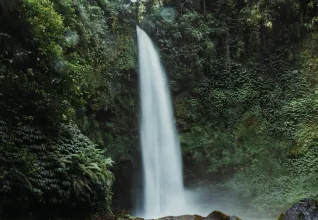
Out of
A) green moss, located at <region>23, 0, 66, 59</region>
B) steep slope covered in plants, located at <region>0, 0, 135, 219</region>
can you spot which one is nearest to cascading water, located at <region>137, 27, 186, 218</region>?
steep slope covered in plants, located at <region>0, 0, 135, 219</region>

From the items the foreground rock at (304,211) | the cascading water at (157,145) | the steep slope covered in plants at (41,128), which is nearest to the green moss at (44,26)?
the steep slope covered in plants at (41,128)

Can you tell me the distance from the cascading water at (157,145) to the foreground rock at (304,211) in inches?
281

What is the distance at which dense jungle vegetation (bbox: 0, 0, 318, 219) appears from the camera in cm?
662

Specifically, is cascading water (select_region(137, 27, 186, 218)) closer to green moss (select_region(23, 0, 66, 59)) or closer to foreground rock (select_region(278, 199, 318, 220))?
green moss (select_region(23, 0, 66, 59))

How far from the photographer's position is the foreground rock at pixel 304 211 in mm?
5629

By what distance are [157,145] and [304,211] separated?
859 centimetres

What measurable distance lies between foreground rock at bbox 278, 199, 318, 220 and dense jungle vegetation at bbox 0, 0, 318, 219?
3.89m

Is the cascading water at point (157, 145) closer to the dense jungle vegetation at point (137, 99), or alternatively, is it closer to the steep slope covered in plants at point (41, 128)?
the dense jungle vegetation at point (137, 99)

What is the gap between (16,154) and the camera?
236 inches

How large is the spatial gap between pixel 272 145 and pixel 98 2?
10432mm

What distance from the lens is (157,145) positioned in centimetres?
1377

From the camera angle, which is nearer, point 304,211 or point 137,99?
point 304,211

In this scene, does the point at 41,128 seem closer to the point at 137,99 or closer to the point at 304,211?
the point at 304,211

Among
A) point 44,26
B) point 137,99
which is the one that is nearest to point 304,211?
point 44,26
